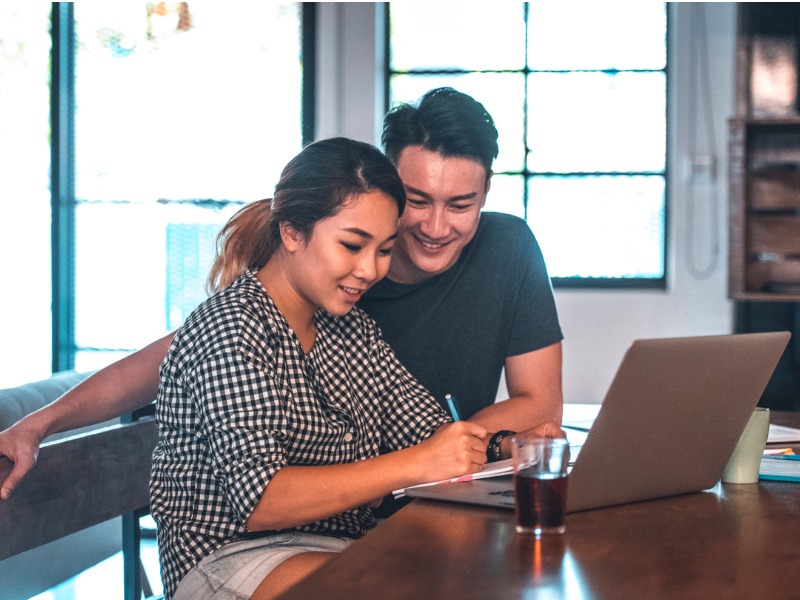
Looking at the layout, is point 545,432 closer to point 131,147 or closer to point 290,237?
point 290,237

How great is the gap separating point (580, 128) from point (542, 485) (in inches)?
141

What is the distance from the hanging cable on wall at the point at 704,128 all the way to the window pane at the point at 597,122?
19cm

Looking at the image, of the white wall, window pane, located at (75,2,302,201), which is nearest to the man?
the white wall

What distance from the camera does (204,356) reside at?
1.31 meters

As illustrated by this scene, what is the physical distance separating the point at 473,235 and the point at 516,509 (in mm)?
937

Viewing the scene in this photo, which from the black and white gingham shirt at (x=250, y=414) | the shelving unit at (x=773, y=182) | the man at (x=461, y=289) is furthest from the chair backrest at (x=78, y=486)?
the shelving unit at (x=773, y=182)

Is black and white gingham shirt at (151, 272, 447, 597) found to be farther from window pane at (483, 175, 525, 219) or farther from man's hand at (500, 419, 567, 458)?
window pane at (483, 175, 525, 219)

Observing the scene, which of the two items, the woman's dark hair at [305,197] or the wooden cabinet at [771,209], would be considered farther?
the wooden cabinet at [771,209]

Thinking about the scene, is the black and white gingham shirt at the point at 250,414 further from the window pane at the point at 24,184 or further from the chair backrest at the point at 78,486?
the window pane at the point at 24,184

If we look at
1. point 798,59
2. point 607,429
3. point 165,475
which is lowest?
point 165,475

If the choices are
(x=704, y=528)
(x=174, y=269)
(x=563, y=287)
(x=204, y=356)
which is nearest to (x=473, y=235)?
(x=204, y=356)

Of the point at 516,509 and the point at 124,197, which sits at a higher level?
the point at 124,197

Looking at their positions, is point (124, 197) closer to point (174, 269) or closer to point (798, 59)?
point (174, 269)

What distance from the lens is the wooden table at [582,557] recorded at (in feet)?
2.79
